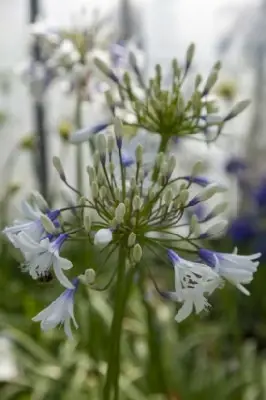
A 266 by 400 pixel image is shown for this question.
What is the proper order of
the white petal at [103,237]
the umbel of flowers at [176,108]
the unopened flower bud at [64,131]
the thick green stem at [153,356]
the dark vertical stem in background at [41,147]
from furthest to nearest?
1. the dark vertical stem in background at [41,147]
2. the unopened flower bud at [64,131]
3. the thick green stem at [153,356]
4. the umbel of flowers at [176,108]
5. the white petal at [103,237]

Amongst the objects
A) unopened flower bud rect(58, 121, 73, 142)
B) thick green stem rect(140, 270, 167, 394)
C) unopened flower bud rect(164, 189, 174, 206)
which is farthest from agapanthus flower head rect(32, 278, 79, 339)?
unopened flower bud rect(58, 121, 73, 142)

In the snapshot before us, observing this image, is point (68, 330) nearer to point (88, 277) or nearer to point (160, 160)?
point (88, 277)

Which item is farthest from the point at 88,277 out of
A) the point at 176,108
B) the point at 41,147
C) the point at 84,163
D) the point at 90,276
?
the point at 41,147

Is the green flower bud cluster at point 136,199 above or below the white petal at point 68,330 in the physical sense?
above

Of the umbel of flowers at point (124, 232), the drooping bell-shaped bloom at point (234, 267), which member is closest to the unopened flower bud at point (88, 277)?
the umbel of flowers at point (124, 232)

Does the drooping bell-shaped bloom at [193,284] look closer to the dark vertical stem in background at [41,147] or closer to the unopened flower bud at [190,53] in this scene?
the unopened flower bud at [190,53]

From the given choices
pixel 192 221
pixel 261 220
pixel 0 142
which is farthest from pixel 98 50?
pixel 0 142
